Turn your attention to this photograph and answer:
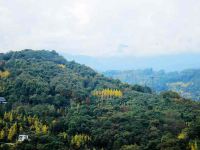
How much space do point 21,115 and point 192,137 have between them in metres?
22.1

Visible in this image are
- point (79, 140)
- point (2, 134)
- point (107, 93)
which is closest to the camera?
point (2, 134)

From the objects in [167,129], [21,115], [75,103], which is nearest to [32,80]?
[75,103]

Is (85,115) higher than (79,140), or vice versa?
(85,115)

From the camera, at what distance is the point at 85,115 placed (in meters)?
56.2

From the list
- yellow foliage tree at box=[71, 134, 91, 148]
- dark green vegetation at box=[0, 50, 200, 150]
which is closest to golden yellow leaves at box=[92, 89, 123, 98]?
dark green vegetation at box=[0, 50, 200, 150]

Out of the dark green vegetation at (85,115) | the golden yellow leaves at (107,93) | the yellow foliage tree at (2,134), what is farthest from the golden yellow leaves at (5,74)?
the yellow foliage tree at (2,134)

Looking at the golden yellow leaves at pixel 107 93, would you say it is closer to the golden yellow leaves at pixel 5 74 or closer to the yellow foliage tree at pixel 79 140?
the golden yellow leaves at pixel 5 74

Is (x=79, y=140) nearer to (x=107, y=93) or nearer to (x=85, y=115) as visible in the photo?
(x=85, y=115)

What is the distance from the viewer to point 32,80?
220ft

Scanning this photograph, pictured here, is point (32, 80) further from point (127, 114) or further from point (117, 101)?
point (127, 114)

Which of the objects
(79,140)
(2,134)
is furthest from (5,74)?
(79,140)

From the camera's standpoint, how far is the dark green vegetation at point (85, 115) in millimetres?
46156

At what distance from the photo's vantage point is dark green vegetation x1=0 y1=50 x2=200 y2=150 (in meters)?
46.2

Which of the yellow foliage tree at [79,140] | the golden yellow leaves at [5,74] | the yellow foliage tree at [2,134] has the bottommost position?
the yellow foliage tree at [79,140]
